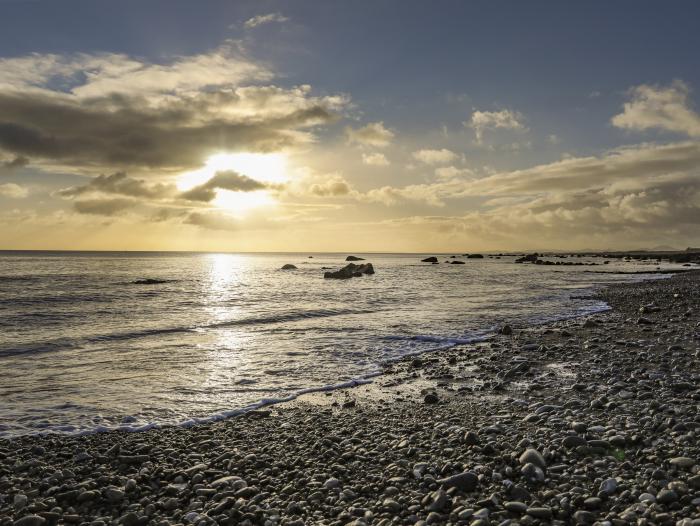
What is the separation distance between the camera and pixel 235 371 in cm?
1428

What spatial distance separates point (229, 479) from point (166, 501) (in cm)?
94

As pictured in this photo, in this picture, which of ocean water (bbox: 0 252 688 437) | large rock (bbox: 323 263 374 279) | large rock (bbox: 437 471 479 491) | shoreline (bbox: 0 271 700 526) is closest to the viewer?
shoreline (bbox: 0 271 700 526)

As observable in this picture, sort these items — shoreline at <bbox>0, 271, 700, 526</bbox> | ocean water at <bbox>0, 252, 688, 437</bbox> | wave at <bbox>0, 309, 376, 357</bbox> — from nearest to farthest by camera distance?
shoreline at <bbox>0, 271, 700, 526</bbox>
ocean water at <bbox>0, 252, 688, 437</bbox>
wave at <bbox>0, 309, 376, 357</bbox>

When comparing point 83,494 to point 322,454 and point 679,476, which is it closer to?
point 322,454

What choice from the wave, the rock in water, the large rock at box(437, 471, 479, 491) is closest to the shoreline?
the large rock at box(437, 471, 479, 491)

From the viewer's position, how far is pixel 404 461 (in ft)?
23.2

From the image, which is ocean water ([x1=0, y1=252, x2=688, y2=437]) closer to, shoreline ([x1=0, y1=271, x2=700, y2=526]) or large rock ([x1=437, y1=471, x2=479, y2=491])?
shoreline ([x1=0, y1=271, x2=700, y2=526])

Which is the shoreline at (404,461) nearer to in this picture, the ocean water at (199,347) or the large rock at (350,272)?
the ocean water at (199,347)

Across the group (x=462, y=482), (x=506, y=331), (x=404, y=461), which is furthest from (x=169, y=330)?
(x=462, y=482)

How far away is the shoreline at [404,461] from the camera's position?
569cm

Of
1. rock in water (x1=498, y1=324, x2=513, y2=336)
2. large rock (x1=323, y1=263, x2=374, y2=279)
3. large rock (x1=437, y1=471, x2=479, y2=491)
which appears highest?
large rock (x1=323, y1=263, x2=374, y2=279)

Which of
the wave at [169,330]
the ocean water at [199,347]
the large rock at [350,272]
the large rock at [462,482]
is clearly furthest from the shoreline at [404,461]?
the large rock at [350,272]

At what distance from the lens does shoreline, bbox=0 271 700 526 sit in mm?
5691

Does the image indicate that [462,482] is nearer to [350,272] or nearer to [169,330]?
[169,330]
